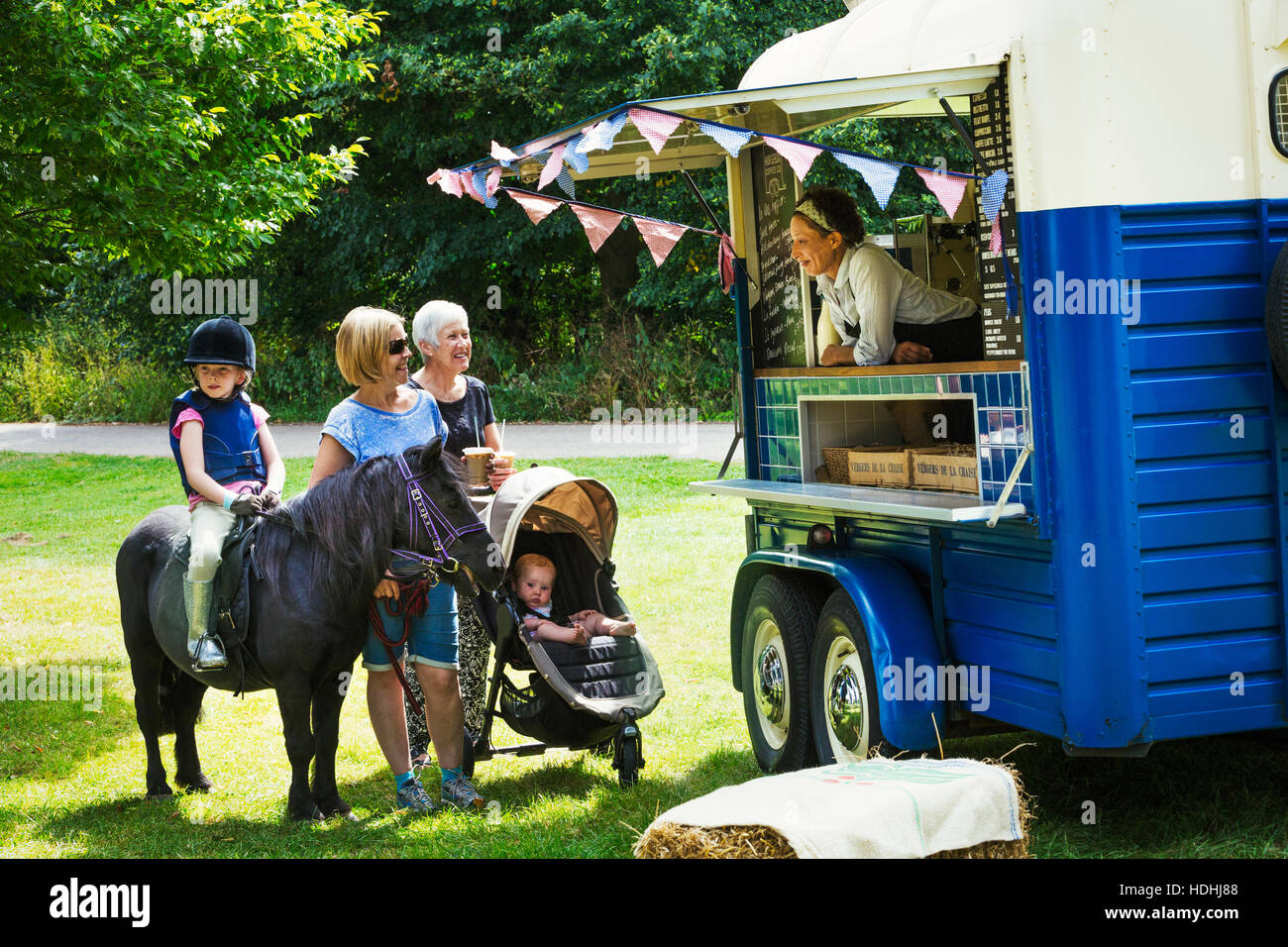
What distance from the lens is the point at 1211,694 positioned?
4.53 meters

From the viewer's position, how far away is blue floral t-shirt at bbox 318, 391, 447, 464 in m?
5.44

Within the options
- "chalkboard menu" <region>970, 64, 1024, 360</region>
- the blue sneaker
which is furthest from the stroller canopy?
"chalkboard menu" <region>970, 64, 1024, 360</region>

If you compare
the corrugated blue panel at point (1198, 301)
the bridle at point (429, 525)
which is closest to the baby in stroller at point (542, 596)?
the bridle at point (429, 525)

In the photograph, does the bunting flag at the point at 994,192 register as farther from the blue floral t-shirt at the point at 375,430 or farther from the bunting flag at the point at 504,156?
the blue floral t-shirt at the point at 375,430

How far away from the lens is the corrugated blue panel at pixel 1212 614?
14.6 ft

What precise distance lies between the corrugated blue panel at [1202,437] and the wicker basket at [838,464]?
1.67 metres

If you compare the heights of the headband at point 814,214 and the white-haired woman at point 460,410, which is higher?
the headband at point 814,214

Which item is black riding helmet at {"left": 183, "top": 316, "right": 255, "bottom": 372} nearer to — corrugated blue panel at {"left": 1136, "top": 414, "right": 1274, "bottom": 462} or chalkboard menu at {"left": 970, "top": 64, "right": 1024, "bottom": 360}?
chalkboard menu at {"left": 970, "top": 64, "right": 1024, "bottom": 360}

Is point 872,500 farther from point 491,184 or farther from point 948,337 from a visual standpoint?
point 491,184

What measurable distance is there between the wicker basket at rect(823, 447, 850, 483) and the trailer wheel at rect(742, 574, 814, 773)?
51 centimetres

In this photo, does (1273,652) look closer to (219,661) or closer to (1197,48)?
(1197,48)

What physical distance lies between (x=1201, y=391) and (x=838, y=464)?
182 centimetres

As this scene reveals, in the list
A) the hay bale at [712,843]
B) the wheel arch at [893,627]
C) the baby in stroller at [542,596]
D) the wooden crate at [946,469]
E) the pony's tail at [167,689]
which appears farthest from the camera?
the pony's tail at [167,689]

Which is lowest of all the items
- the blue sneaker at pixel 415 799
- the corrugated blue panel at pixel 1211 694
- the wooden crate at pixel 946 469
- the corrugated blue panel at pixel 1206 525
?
the blue sneaker at pixel 415 799
